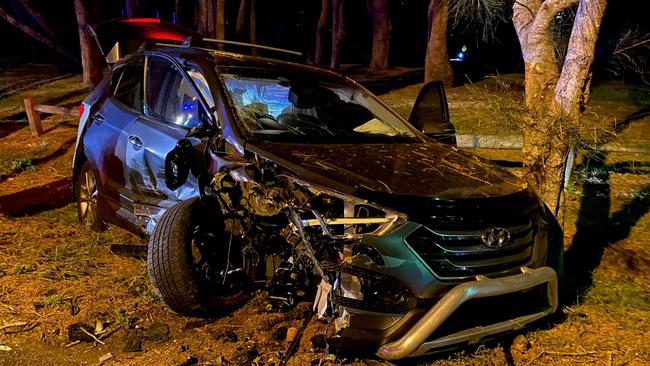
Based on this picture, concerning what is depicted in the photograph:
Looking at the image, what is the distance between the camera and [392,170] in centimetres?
352

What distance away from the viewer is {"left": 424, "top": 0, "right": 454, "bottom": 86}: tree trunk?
15.9m

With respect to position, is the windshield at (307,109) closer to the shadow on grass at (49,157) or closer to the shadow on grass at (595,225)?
the shadow on grass at (595,225)

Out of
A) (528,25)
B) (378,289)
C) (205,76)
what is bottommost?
(378,289)

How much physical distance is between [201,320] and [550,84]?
3.43m

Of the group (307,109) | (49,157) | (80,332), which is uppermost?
(307,109)

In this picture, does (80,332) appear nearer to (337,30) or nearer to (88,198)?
(88,198)

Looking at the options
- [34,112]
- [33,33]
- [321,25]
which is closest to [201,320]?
[34,112]

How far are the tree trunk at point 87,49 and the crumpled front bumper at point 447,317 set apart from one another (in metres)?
13.0

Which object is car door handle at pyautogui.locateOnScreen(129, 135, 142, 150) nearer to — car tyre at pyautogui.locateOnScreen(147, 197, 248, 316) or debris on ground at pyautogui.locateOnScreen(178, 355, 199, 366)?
car tyre at pyautogui.locateOnScreen(147, 197, 248, 316)

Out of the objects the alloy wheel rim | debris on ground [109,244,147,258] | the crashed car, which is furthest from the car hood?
the alloy wheel rim

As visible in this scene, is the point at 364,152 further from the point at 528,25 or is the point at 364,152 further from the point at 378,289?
the point at 528,25

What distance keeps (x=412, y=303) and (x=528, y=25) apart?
3117 mm

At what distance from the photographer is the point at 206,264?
3746mm

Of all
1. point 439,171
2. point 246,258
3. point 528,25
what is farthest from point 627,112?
point 246,258
